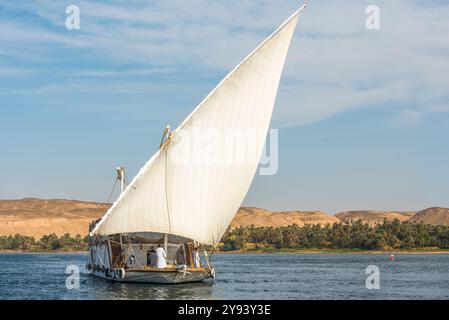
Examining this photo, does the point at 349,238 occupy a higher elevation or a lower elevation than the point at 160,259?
higher

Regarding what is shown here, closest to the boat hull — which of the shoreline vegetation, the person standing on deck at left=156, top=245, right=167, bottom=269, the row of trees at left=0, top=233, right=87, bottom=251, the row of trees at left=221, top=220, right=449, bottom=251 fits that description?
the person standing on deck at left=156, top=245, right=167, bottom=269

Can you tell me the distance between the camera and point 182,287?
149ft

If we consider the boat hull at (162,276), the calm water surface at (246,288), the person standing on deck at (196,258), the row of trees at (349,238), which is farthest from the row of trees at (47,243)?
the boat hull at (162,276)

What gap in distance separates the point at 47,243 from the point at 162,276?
458 feet

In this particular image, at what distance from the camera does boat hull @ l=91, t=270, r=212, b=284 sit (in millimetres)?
45750

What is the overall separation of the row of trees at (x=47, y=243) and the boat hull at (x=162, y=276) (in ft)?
426

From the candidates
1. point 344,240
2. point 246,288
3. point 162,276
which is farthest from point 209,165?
point 344,240

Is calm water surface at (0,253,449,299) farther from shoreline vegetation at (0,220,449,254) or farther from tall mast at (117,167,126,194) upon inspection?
shoreline vegetation at (0,220,449,254)

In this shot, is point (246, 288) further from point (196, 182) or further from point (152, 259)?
point (196, 182)

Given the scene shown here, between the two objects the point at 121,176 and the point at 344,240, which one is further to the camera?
the point at 344,240

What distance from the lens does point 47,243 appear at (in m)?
180

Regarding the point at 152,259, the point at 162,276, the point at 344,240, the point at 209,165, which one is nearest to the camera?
the point at 209,165

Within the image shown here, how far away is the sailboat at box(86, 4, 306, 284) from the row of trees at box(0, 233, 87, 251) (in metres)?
129

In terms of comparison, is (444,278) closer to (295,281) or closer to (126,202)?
(295,281)
